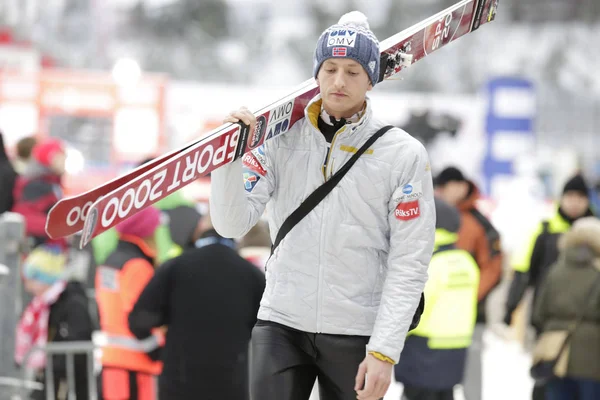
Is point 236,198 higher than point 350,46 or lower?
lower

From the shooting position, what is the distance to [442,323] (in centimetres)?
515

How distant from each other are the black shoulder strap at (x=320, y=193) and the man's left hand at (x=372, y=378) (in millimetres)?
394

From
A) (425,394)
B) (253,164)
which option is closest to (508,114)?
(425,394)

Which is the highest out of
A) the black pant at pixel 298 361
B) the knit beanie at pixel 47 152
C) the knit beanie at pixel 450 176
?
the knit beanie at pixel 47 152

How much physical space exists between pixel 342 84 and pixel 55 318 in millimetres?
2960

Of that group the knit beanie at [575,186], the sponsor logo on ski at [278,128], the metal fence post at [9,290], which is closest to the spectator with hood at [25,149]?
the metal fence post at [9,290]

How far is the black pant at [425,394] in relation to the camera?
5258mm

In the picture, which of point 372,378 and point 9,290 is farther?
point 9,290

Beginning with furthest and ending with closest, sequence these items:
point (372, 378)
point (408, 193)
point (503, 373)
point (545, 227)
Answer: point (503, 373), point (545, 227), point (408, 193), point (372, 378)

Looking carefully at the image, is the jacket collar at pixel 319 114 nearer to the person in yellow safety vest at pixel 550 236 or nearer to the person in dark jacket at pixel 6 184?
the person in dark jacket at pixel 6 184

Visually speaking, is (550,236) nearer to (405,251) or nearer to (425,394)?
(425,394)

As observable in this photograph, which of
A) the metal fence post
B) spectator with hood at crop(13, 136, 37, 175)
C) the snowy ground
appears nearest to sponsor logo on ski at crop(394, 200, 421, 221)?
the metal fence post

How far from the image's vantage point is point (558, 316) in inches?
208

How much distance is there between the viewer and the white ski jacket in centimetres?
258
